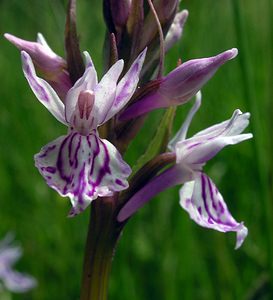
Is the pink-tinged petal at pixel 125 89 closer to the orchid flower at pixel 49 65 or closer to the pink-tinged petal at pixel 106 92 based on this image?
the pink-tinged petal at pixel 106 92

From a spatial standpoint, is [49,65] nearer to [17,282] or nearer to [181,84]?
[181,84]

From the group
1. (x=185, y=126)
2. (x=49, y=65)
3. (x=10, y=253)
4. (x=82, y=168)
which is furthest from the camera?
(x=10, y=253)

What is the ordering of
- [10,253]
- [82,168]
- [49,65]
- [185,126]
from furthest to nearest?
[10,253], [185,126], [49,65], [82,168]

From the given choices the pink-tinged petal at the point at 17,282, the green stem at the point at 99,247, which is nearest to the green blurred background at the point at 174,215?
the pink-tinged petal at the point at 17,282

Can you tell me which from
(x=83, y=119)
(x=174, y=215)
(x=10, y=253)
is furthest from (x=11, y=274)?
(x=83, y=119)

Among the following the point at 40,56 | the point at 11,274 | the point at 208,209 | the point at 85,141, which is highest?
the point at 40,56
